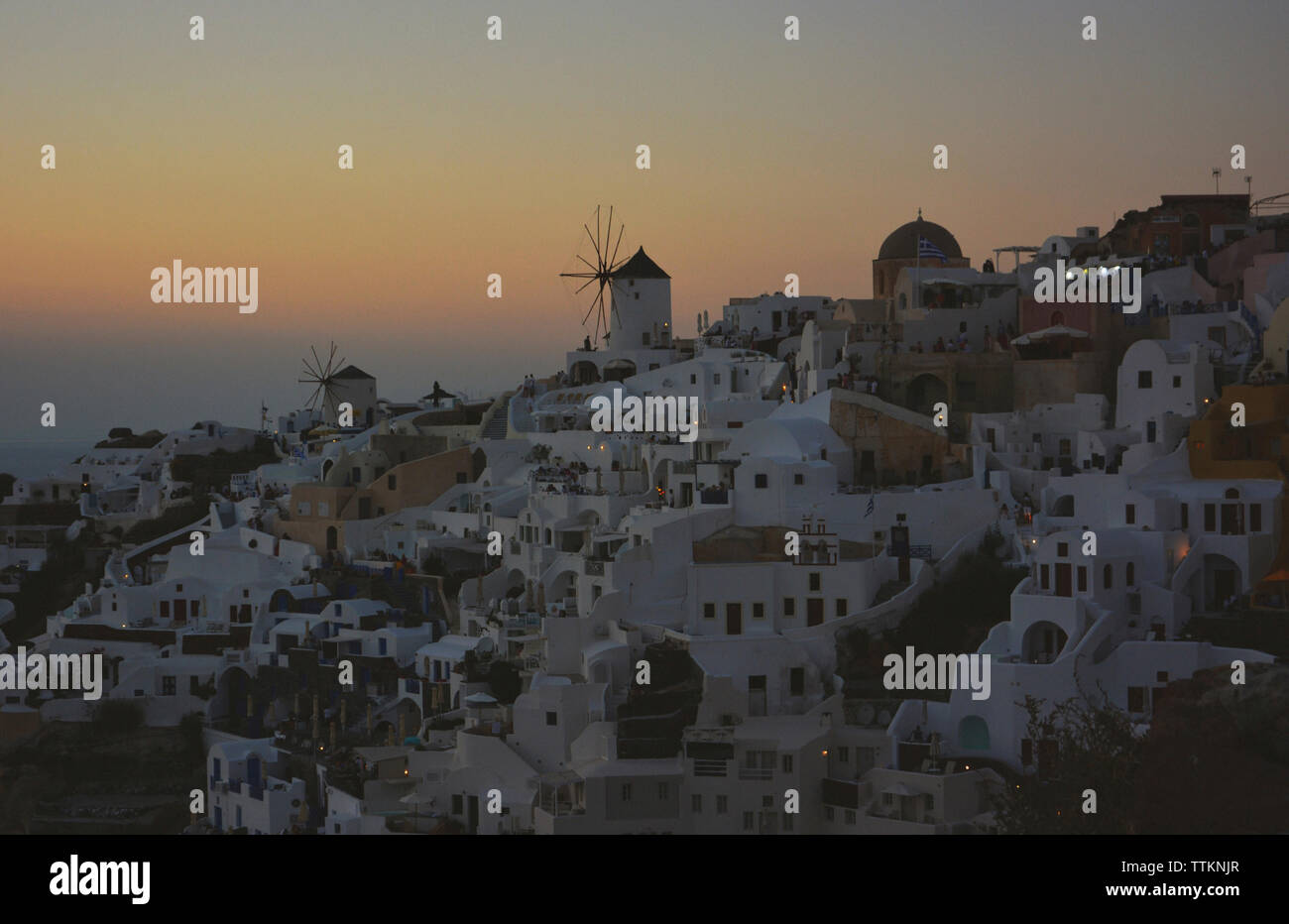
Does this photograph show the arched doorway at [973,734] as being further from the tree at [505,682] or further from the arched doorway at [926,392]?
the arched doorway at [926,392]

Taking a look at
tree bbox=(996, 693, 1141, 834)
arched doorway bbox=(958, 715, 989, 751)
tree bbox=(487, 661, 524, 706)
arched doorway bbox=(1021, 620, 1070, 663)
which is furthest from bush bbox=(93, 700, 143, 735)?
tree bbox=(996, 693, 1141, 834)

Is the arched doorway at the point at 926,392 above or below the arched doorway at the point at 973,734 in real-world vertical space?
above

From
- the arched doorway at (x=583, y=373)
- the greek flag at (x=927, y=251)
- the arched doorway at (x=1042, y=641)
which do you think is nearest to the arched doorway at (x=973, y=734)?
the arched doorway at (x=1042, y=641)

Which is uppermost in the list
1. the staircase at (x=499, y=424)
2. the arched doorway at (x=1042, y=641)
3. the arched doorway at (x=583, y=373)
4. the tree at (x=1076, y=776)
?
the arched doorway at (x=583, y=373)

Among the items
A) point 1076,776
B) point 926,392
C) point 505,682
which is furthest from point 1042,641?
point 926,392

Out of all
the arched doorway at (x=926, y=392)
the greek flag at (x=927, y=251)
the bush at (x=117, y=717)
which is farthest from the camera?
the greek flag at (x=927, y=251)

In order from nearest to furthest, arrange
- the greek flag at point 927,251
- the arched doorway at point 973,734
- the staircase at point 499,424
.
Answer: the arched doorway at point 973,734 < the greek flag at point 927,251 < the staircase at point 499,424

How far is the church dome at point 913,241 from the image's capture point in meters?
39.6

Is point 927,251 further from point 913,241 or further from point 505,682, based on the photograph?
point 505,682

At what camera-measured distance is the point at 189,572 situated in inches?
1443

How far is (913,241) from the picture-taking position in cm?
3969
